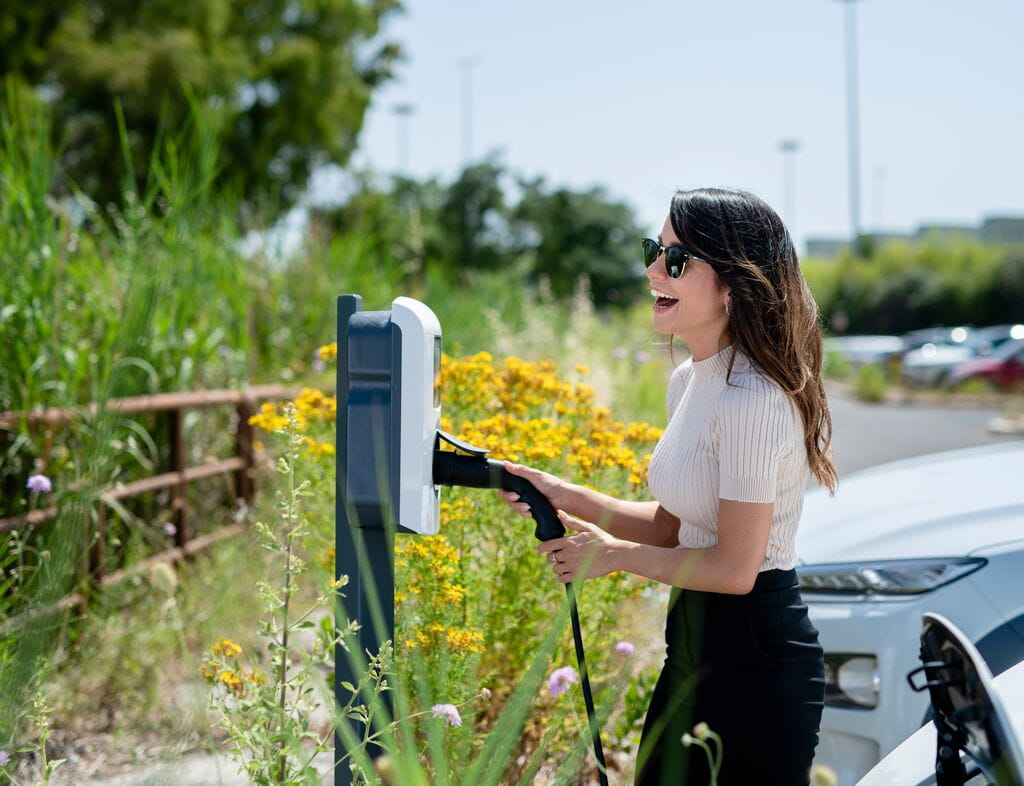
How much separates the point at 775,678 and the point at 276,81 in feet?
74.0

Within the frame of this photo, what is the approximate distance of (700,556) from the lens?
76.5 inches

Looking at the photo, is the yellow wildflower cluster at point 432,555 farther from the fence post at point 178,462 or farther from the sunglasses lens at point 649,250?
the fence post at point 178,462

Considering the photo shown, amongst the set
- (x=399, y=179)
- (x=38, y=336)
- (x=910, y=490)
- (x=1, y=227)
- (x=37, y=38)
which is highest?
(x=399, y=179)

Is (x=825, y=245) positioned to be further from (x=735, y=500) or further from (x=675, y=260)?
(x=735, y=500)

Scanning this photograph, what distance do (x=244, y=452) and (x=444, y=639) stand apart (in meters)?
3.35

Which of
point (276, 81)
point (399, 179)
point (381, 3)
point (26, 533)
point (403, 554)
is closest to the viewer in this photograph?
point (403, 554)

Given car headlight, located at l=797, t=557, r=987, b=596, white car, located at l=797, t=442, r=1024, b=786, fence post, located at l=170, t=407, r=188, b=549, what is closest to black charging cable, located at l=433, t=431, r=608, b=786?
white car, located at l=797, t=442, r=1024, b=786

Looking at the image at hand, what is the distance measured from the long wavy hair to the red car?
23977 millimetres

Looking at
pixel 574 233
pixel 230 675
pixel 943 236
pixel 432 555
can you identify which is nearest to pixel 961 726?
pixel 432 555

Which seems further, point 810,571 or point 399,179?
point 399,179

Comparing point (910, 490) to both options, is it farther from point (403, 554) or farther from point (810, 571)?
point (403, 554)

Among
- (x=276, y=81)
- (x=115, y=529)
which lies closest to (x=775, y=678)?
(x=115, y=529)

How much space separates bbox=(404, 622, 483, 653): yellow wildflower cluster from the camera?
2.22 meters

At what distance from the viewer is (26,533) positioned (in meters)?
3.34
